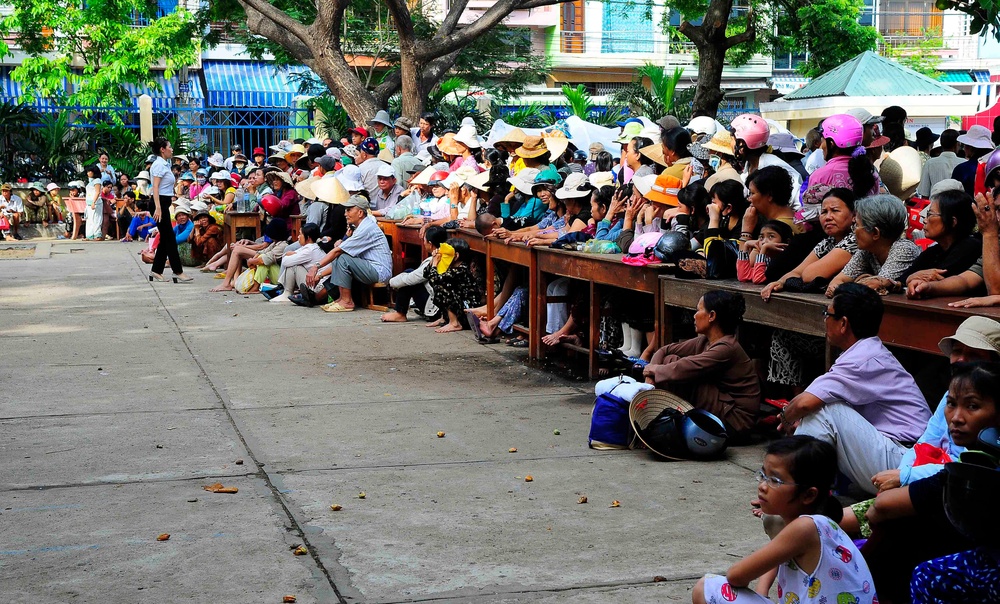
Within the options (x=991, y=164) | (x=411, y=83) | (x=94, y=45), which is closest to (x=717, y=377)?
(x=991, y=164)

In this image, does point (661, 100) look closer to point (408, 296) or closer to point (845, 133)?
point (408, 296)

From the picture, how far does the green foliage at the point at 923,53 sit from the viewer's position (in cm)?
4072

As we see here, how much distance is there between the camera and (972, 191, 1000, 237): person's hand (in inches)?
212

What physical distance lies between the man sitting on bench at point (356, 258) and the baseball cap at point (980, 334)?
880cm

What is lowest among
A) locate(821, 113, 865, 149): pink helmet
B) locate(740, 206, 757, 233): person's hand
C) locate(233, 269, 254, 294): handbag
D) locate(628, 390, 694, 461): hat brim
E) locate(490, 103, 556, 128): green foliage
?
locate(233, 269, 254, 294): handbag

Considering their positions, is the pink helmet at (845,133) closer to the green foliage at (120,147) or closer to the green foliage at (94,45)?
the green foliage at (120,147)

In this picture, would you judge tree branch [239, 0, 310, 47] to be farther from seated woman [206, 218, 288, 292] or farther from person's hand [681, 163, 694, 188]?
person's hand [681, 163, 694, 188]

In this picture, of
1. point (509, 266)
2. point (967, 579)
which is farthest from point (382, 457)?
point (509, 266)

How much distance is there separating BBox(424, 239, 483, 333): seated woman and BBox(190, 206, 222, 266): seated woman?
743cm

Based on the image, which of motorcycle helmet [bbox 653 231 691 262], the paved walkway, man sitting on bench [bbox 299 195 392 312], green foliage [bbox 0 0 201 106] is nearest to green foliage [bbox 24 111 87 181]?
green foliage [bbox 0 0 201 106]

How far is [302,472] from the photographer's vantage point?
20.2ft

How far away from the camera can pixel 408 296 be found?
12.0m

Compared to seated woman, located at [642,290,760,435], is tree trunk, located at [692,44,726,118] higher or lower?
higher

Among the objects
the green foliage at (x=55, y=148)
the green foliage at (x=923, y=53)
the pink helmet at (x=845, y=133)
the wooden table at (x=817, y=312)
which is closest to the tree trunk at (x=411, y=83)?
the wooden table at (x=817, y=312)
